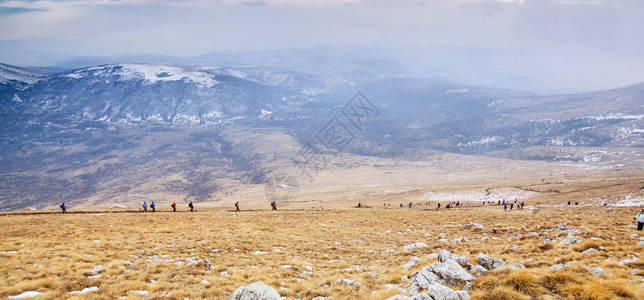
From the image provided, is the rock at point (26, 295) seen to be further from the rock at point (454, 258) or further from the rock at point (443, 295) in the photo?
the rock at point (454, 258)

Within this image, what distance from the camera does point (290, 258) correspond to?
16453 millimetres

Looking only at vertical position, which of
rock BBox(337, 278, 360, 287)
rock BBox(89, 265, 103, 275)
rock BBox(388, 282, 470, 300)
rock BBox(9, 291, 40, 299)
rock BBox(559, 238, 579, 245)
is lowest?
rock BBox(559, 238, 579, 245)

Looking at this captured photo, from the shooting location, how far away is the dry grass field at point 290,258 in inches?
362

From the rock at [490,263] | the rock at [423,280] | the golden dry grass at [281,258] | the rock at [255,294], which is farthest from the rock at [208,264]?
the rock at [490,263]

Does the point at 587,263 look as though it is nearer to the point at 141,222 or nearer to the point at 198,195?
the point at 141,222

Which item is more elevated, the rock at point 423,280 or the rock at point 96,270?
the rock at point 96,270

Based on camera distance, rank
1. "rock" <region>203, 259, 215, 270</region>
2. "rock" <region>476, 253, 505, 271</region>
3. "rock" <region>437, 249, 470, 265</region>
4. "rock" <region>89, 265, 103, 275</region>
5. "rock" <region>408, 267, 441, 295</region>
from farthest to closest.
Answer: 1. "rock" <region>203, 259, 215, 270</region>
2. "rock" <region>89, 265, 103, 275</region>
3. "rock" <region>437, 249, 470, 265</region>
4. "rock" <region>476, 253, 505, 271</region>
5. "rock" <region>408, 267, 441, 295</region>

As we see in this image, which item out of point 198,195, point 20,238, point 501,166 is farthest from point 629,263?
point 501,166

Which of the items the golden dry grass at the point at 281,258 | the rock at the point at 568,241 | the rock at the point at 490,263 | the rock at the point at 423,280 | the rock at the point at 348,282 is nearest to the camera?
the golden dry grass at the point at 281,258

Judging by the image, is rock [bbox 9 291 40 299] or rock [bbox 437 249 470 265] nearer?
rock [bbox 9 291 40 299]

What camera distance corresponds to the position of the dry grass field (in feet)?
30.1

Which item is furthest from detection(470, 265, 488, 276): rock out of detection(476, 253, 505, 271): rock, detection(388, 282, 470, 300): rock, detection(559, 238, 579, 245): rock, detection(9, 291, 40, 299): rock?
detection(9, 291, 40, 299): rock

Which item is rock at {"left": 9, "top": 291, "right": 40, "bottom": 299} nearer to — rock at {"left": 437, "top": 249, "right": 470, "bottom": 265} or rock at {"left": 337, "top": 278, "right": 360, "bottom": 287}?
rock at {"left": 337, "top": 278, "right": 360, "bottom": 287}

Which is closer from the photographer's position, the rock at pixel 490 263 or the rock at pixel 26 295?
the rock at pixel 26 295
